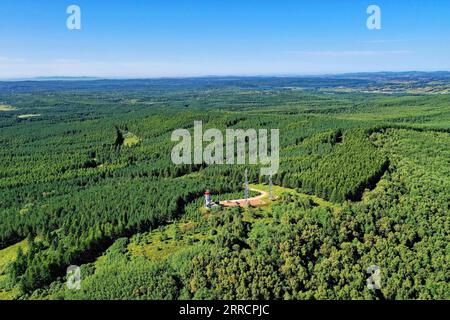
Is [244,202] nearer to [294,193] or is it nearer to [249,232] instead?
[294,193]

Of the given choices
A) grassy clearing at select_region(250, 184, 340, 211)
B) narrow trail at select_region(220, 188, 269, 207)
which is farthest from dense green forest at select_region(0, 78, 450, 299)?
narrow trail at select_region(220, 188, 269, 207)

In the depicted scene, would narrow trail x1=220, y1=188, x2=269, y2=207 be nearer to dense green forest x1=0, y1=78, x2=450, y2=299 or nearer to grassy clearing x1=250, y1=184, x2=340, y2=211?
grassy clearing x1=250, y1=184, x2=340, y2=211

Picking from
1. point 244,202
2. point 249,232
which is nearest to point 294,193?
point 244,202

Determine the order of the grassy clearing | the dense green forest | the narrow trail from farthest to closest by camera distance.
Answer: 1. the narrow trail
2. the grassy clearing
3. the dense green forest

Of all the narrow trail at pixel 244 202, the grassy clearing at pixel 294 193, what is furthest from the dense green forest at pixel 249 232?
the narrow trail at pixel 244 202

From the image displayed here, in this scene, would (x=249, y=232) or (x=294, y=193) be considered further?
(x=294, y=193)

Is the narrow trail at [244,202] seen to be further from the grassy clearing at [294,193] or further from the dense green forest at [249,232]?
the dense green forest at [249,232]
